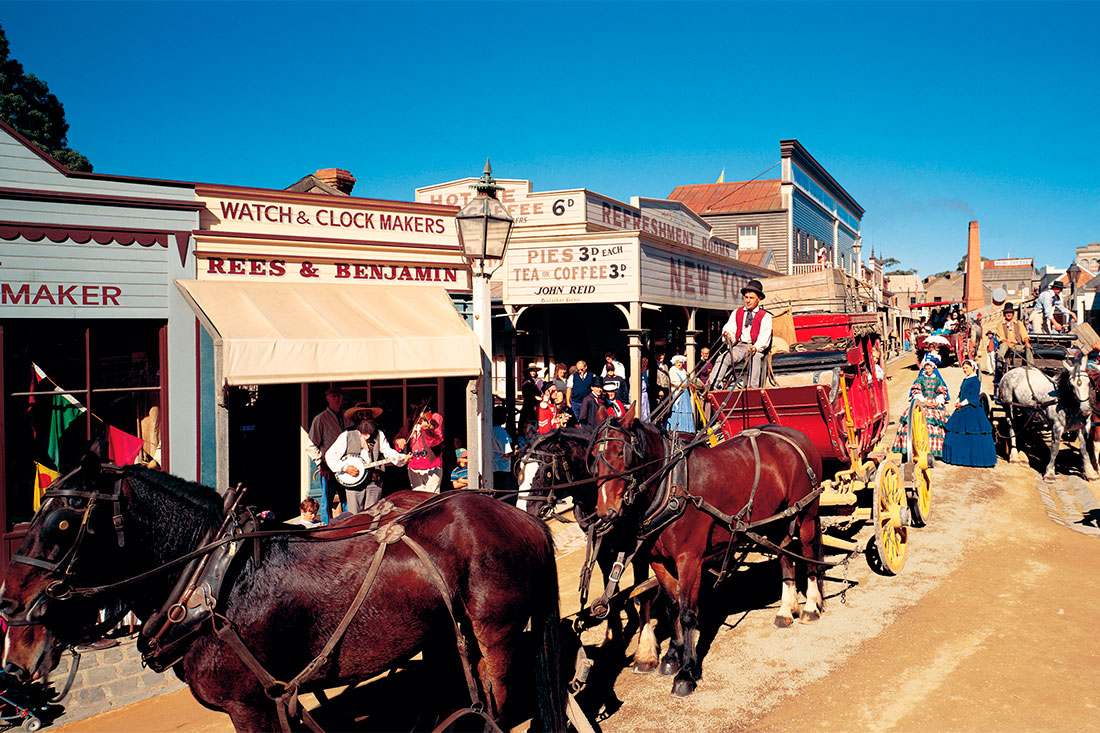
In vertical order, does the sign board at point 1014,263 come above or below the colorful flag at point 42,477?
above

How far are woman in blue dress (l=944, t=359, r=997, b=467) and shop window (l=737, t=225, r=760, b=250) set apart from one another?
2299 centimetres

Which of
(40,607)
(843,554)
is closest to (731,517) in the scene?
(843,554)

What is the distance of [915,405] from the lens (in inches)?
480

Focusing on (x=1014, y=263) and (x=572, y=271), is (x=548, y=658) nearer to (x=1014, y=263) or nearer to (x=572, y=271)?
(x=572, y=271)

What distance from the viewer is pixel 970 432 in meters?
14.4

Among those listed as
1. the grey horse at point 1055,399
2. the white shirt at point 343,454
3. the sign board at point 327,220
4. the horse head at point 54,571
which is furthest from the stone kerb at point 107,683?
the grey horse at point 1055,399

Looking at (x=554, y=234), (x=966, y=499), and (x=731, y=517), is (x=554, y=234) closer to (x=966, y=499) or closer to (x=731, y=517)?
(x=966, y=499)

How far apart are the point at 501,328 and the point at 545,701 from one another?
41.7 ft

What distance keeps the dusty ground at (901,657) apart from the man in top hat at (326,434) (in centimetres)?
310

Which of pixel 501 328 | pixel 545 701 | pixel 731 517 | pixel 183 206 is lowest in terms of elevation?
pixel 545 701

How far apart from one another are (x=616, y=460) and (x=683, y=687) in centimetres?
177

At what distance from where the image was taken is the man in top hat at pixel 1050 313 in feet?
63.1

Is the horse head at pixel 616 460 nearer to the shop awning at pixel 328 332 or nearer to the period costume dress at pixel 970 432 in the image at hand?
the shop awning at pixel 328 332

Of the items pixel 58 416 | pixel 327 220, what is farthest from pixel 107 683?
pixel 327 220
